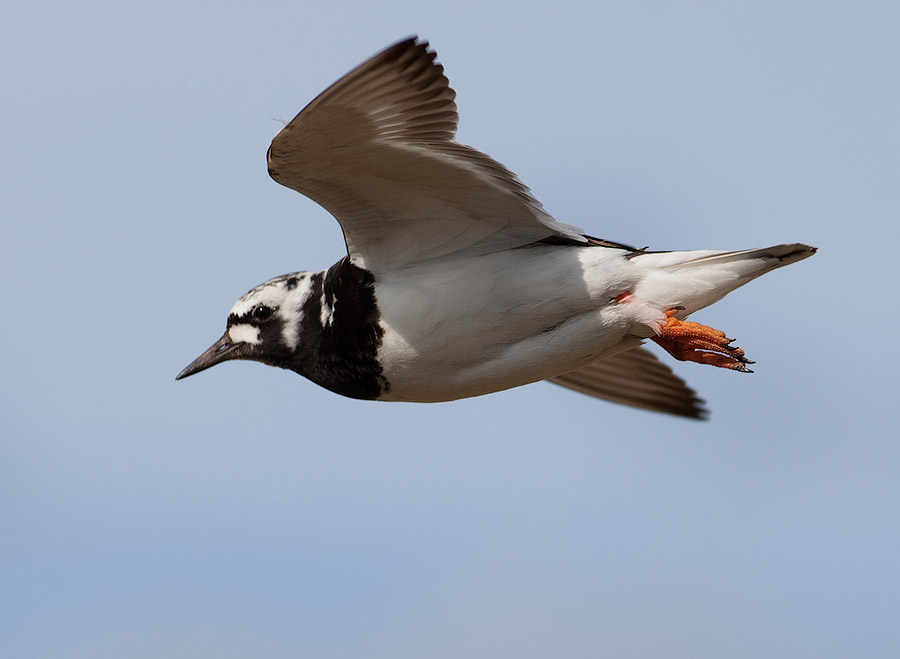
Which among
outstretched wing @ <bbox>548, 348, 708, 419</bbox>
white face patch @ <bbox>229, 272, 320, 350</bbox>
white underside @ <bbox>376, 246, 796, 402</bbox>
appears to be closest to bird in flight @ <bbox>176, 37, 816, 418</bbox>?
white underside @ <bbox>376, 246, 796, 402</bbox>

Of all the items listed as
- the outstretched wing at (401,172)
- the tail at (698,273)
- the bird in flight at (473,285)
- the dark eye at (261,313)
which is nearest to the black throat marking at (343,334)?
the bird in flight at (473,285)

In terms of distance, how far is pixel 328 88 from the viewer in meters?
6.00

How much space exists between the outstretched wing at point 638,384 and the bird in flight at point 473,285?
92.9 inches

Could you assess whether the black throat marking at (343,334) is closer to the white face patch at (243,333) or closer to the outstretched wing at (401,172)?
the outstretched wing at (401,172)

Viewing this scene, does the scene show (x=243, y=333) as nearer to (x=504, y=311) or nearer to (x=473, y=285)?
(x=473, y=285)

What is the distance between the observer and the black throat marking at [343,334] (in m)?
7.11

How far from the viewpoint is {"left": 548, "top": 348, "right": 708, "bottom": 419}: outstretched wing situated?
9648mm

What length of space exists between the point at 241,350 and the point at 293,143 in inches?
77.6

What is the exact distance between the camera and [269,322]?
767cm

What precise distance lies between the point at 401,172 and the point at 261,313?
1601mm

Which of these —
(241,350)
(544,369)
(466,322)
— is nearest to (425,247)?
(466,322)

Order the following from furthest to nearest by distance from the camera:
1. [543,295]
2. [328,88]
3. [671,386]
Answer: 1. [671,386]
2. [543,295]
3. [328,88]

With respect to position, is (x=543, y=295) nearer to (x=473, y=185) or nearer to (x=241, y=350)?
(x=473, y=185)

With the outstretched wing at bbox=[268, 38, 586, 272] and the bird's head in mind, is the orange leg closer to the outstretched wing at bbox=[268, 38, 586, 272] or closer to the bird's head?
the outstretched wing at bbox=[268, 38, 586, 272]
